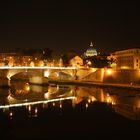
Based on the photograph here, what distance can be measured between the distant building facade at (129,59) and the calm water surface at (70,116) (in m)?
7.01

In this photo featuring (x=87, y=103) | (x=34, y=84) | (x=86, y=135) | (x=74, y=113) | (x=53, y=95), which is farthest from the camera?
(x=34, y=84)

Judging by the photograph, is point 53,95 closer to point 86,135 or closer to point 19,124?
point 19,124

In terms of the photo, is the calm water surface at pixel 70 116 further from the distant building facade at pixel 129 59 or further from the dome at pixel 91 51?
the dome at pixel 91 51

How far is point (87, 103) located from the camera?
16891 mm

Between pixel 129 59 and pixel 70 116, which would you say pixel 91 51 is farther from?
pixel 70 116

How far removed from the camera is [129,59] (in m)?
27.7

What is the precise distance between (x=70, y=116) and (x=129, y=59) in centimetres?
1528

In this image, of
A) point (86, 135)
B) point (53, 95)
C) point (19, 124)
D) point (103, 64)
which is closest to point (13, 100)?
point (53, 95)

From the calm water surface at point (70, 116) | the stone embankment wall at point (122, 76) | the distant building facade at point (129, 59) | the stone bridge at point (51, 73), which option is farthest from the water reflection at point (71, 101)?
the distant building facade at point (129, 59)

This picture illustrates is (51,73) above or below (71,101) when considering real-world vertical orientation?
above

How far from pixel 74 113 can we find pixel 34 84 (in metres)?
Answer: 13.6

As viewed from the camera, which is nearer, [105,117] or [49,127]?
[49,127]

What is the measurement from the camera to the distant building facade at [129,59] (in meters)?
26.8

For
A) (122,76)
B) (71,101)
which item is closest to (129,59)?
(122,76)
